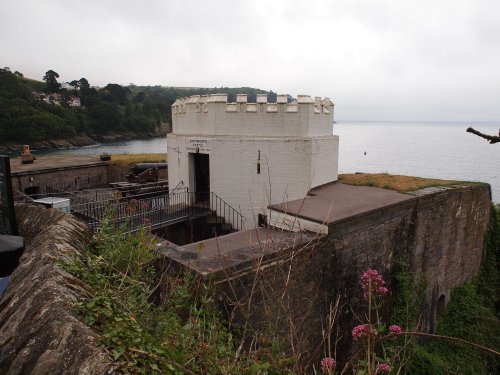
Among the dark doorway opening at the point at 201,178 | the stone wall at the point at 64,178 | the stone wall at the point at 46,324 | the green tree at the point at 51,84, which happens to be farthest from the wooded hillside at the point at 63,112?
the stone wall at the point at 46,324

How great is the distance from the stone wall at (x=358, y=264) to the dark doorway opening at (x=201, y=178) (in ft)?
18.4

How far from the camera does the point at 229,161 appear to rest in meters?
11.3

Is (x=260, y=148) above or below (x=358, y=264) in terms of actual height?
above

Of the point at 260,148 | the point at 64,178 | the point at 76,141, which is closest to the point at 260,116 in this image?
the point at 260,148

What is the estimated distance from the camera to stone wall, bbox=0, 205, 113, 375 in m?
2.34

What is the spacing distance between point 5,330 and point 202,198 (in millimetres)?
9965

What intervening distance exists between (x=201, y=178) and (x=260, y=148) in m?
2.93

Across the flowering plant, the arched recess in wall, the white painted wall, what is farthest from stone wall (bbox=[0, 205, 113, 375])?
the arched recess in wall

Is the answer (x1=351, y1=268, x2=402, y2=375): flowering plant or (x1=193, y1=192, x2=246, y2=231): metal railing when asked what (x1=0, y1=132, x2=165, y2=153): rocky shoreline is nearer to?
(x1=193, y1=192, x2=246, y2=231): metal railing

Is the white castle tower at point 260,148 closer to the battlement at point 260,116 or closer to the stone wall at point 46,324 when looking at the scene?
the battlement at point 260,116

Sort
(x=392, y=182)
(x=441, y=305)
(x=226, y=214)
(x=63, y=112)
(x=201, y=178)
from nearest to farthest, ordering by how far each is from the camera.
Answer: (x=226, y=214) < (x=392, y=182) < (x=201, y=178) < (x=441, y=305) < (x=63, y=112)

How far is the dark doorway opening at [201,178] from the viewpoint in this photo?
12680mm

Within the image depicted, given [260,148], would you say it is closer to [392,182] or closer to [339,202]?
[339,202]

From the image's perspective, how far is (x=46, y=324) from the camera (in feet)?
8.50
